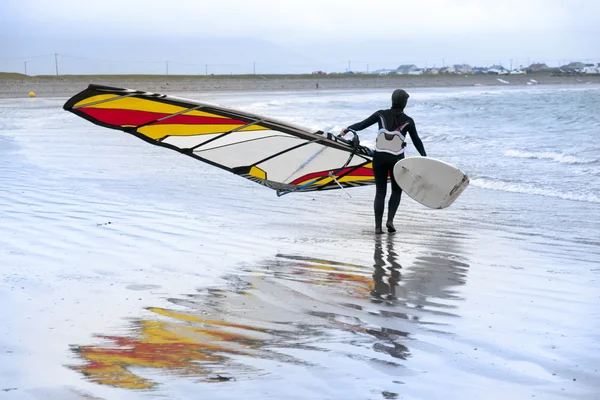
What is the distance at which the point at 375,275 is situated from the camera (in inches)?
200

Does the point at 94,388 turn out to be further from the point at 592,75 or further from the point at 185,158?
the point at 592,75

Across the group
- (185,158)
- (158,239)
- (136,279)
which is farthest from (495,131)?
(136,279)

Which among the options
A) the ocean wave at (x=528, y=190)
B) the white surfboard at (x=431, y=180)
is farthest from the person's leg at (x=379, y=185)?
the ocean wave at (x=528, y=190)

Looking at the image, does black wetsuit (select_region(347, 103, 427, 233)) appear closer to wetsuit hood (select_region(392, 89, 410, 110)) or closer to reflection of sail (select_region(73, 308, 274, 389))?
wetsuit hood (select_region(392, 89, 410, 110))

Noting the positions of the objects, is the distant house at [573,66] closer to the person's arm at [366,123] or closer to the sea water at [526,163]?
the sea water at [526,163]

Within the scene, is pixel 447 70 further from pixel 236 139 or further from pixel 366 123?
pixel 366 123

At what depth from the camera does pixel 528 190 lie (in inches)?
350

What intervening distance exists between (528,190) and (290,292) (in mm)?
4998

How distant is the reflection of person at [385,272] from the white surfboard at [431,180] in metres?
0.74

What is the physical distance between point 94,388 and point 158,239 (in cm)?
301

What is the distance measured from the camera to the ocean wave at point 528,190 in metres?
8.23

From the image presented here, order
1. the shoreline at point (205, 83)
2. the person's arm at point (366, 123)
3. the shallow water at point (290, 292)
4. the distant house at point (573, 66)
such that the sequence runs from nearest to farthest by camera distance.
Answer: the shallow water at point (290, 292) < the person's arm at point (366, 123) < the shoreline at point (205, 83) < the distant house at point (573, 66)

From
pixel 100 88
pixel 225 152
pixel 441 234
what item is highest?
pixel 100 88

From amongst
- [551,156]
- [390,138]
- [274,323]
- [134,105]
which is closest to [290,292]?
[274,323]
